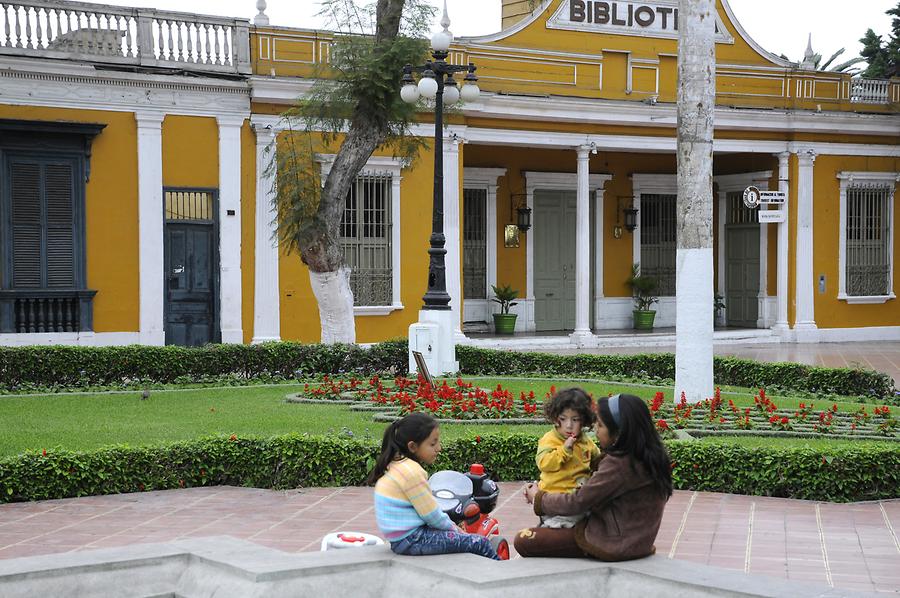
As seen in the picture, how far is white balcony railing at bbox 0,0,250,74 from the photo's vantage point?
16.7 meters

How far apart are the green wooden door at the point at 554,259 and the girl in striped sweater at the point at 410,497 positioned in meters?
17.9

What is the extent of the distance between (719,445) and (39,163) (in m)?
12.1

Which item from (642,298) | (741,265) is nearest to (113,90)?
(642,298)

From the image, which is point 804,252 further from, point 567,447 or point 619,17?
point 567,447

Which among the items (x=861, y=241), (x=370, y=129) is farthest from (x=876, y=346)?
(x=370, y=129)

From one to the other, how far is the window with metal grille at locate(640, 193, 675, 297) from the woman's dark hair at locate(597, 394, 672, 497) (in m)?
19.4

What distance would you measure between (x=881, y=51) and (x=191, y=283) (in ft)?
86.9

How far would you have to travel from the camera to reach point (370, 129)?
51.5ft

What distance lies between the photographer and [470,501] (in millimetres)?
5867

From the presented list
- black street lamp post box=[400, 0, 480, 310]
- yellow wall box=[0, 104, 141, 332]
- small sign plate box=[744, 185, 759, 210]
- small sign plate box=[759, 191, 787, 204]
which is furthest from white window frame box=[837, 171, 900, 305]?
yellow wall box=[0, 104, 141, 332]

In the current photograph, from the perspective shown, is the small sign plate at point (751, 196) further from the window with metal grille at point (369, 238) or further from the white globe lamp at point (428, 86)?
the white globe lamp at point (428, 86)

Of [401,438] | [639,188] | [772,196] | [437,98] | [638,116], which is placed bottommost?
[401,438]

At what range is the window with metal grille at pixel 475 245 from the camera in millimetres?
22219

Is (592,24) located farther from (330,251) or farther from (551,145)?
(330,251)
